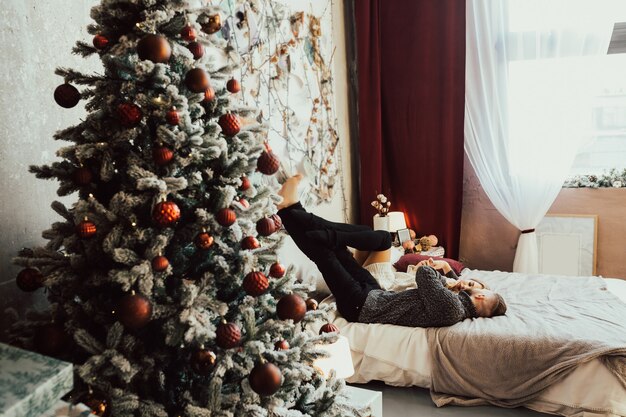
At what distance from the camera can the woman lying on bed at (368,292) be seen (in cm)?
282

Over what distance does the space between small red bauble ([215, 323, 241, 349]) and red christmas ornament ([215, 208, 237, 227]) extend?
0.23 m

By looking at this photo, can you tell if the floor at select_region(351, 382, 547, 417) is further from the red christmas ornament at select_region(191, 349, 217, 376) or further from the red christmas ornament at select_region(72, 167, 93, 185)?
the red christmas ornament at select_region(72, 167, 93, 185)

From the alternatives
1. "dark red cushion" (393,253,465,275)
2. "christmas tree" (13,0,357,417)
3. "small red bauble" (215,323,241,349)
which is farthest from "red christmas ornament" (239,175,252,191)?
"dark red cushion" (393,253,465,275)

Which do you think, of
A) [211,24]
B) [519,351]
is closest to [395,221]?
[519,351]

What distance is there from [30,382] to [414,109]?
12.9ft

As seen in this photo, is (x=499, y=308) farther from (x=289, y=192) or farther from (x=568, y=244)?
(x=568, y=244)

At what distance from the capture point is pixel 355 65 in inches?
178

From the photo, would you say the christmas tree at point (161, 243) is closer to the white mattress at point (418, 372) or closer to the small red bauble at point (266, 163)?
the small red bauble at point (266, 163)

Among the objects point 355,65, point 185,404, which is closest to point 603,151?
point 355,65

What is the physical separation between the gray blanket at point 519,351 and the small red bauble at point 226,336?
177cm

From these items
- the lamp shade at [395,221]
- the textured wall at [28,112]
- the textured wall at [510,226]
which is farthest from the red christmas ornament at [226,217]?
the textured wall at [510,226]

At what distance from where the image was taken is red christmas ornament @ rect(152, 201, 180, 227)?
3.68 ft

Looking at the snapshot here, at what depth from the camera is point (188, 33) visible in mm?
1241

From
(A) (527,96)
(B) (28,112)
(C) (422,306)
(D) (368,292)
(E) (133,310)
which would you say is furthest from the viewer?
(A) (527,96)
